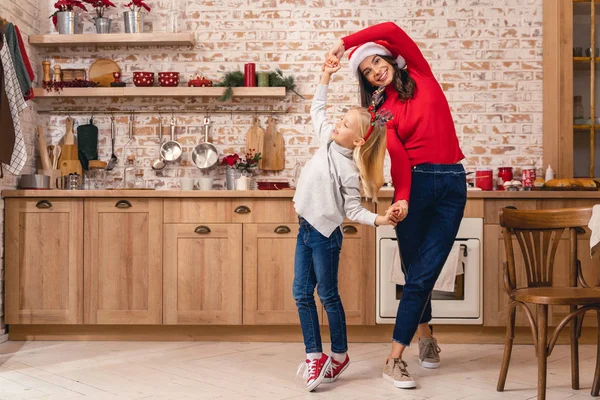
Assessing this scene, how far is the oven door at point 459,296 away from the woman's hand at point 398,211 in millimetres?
1216

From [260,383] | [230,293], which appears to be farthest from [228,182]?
[260,383]

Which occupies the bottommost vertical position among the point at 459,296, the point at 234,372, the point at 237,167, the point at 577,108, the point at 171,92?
the point at 234,372

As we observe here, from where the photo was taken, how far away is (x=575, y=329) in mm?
2729

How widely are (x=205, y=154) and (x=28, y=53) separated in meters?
1.30

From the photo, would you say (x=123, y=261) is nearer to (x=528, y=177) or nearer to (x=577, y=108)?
(x=528, y=177)

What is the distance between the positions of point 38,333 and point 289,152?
191 cm

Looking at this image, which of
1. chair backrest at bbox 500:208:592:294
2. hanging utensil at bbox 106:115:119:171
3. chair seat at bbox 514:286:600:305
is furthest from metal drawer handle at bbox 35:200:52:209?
chair seat at bbox 514:286:600:305

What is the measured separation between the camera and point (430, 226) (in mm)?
3012

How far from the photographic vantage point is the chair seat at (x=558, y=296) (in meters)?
2.38

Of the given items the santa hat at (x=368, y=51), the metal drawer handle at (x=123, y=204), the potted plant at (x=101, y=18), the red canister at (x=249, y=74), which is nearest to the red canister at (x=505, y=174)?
the red canister at (x=249, y=74)

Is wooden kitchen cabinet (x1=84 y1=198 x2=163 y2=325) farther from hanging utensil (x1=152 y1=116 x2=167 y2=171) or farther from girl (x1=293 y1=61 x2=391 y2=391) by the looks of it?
girl (x1=293 y1=61 x2=391 y2=391)

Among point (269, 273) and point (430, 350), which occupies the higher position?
point (269, 273)

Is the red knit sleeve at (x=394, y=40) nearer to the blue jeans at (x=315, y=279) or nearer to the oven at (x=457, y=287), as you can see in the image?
the blue jeans at (x=315, y=279)

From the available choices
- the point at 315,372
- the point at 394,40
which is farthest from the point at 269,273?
the point at 394,40
